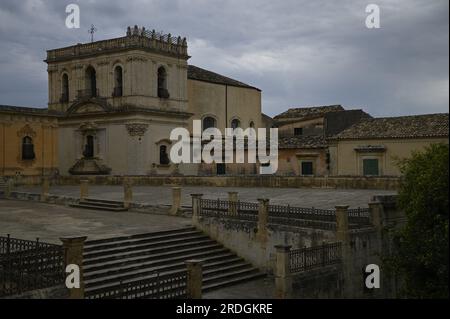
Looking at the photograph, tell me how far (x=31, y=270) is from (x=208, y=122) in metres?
31.1

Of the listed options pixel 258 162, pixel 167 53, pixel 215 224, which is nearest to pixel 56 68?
pixel 167 53

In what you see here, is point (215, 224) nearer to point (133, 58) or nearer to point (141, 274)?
point (141, 274)

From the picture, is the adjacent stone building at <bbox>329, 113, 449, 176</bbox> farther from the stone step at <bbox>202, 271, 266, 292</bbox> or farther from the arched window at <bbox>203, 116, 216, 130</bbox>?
the stone step at <bbox>202, 271, 266, 292</bbox>

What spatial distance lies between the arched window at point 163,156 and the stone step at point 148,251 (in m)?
20.1

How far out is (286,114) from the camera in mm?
44406


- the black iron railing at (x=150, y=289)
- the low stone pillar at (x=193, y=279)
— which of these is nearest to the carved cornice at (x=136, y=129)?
the black iron railing at (x=150, y=289)

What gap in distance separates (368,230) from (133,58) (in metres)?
23.2

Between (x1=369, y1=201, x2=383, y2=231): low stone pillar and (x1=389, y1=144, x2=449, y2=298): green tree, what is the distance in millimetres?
5262

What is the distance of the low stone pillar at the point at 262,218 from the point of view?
16.8m

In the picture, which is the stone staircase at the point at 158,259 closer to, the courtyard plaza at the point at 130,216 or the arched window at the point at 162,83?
the courtyard plaza at the point at 130,216

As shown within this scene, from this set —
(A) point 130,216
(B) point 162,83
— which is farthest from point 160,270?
(B) point 162,83

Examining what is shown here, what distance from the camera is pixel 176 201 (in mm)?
20891

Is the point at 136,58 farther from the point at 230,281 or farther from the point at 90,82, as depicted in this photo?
the point at 230,281
